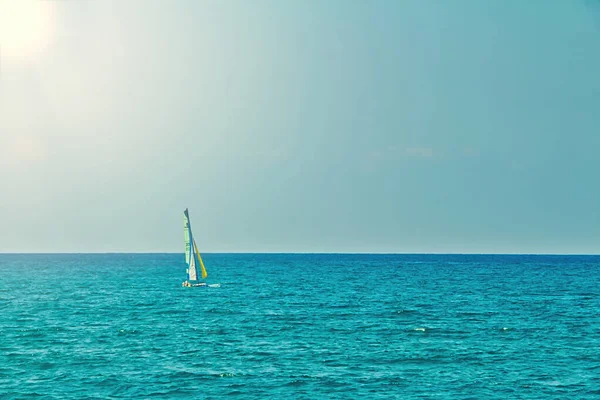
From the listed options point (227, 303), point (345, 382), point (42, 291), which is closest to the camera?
point (345, 382)

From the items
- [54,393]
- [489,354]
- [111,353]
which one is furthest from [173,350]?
[489,354]

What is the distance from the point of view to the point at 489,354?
1989 inches

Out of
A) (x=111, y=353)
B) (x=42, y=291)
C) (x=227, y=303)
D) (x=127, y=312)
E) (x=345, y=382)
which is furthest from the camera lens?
(x=42, y=291)

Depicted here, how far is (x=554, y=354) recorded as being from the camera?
5116 cm

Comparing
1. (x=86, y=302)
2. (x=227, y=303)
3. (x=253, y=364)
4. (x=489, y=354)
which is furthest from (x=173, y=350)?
(x=86, y=302)

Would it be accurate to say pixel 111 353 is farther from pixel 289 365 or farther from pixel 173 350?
pixel 289 365

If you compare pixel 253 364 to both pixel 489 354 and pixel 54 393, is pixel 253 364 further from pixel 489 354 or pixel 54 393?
pixel 489 354

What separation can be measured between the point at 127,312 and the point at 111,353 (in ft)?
91.0

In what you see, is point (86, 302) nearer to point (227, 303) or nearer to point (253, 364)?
point (227, 303)

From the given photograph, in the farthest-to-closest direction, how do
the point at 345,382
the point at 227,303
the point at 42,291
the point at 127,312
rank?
the point at 42,291
the point at 227,303
the point at 127,312
the point at 345,382

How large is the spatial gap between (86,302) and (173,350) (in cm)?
4261

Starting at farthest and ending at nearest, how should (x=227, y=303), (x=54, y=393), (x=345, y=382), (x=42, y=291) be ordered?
(x=42, y=291) → (x=227, y=303) → (x=345, y=382) → (x=54, y=393)

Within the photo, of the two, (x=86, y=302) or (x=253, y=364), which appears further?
(x=86, y=302)

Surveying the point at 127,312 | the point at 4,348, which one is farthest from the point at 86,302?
the point at 4,348
